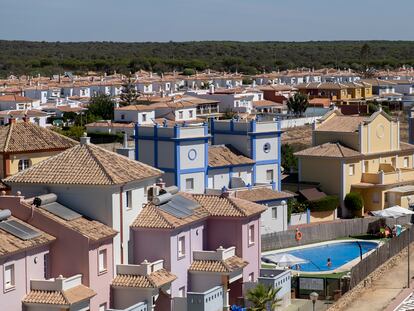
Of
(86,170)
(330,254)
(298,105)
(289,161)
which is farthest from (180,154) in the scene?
(298,105)

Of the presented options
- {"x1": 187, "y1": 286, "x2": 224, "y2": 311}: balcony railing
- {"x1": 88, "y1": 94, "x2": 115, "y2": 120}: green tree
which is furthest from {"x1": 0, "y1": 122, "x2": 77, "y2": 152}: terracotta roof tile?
{"x1": 88, "y1": 94, "x2": 115, "y2": 120}: green tree

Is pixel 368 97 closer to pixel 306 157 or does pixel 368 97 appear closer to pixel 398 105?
pixel 398 105

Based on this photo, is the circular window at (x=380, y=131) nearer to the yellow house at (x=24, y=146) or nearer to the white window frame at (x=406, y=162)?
the white window frame at (x=406, y=162)

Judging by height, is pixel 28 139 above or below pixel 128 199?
above

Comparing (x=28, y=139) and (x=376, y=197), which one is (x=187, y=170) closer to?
(x=28, y=139)

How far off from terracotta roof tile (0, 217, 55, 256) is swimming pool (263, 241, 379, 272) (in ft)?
49.8

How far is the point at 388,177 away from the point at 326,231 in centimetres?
850

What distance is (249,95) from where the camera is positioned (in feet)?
389

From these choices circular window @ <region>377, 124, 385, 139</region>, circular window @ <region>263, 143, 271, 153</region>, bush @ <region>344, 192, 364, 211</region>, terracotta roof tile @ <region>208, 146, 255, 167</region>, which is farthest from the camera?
circular window @ <region>377, 124, 385, 139</region>

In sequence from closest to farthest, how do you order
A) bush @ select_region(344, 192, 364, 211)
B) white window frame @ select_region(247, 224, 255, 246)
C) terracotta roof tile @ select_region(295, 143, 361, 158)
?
white window frame @ select_region(247, 224, 255, 246)
bush @ select_region(344, 192, 364, 211)
terracotta roof tile @ select_region(295, 143, 361, 158)

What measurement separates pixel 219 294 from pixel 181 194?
497cm

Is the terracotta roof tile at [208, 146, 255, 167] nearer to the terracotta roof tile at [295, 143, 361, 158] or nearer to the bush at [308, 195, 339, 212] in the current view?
the bush at [308, 195, 339, 212]

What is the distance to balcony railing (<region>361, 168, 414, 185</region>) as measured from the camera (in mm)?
55141

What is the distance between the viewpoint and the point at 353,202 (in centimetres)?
5416
